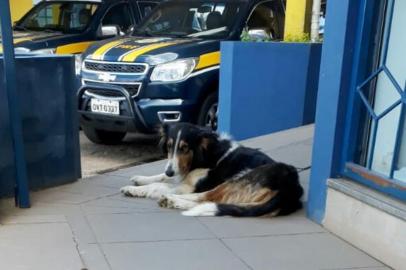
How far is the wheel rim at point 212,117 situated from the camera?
7840 millimetres

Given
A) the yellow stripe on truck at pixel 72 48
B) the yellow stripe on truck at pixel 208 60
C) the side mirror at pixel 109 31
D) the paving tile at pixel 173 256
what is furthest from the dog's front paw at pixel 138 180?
the side mirror at pixel 109 31

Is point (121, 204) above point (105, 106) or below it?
below

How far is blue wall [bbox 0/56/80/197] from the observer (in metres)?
4.77

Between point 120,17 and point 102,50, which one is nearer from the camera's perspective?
point 102,50

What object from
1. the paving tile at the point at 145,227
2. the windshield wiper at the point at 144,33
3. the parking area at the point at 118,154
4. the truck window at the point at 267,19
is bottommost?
the parking area at the point at 118,154

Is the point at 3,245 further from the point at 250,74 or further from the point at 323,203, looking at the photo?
the point at 250,74

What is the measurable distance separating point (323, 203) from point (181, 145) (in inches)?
52.1

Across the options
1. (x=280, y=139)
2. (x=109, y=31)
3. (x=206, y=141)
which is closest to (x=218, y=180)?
(x=206, y=141)

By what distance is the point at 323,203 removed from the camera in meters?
4.21

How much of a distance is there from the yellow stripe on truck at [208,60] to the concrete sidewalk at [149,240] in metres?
3.22

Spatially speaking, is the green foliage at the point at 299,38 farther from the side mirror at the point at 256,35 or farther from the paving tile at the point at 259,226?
the paving tile at the point at 259,226

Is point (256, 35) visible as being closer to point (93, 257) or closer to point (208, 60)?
point (208, 60)

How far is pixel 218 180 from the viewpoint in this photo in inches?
187

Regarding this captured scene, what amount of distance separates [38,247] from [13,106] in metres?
1.30
